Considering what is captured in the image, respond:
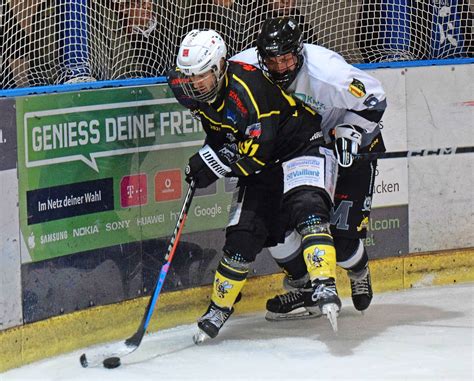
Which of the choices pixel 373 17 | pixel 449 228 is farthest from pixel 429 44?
pixel 449 228

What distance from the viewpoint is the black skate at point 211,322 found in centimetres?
448

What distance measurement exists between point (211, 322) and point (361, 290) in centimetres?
69

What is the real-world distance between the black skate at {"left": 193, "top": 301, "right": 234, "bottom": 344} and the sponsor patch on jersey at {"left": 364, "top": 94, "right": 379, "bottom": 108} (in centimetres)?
91

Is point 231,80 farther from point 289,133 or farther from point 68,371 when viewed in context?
point 68,371

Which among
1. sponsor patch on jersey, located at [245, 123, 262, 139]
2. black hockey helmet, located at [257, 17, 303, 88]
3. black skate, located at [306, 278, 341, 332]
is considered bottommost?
black skate, located at [306, 278, 341, 332]

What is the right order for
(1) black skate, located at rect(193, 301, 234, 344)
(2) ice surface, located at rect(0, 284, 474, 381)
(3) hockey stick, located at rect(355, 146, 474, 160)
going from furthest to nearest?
(3) hockey stick, located at rect(355, 146, 474, 160)
(1) black skate, located at rect(193, 301, 234, 344)
(2) ice surface, located at rect(0, 284, 474, 381)

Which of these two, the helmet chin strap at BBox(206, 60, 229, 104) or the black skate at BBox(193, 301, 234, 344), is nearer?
the helmet chin strap at BBox(206, 60, 229, 104)

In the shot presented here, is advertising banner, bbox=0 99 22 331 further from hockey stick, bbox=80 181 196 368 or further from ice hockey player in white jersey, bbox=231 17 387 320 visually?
ice hockey player in white jersey, bbox=231 17 387 320

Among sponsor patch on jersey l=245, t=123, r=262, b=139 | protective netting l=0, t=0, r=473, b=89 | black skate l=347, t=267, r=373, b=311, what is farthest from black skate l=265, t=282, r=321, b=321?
protective netting l=0, t=0, r=473, b=89

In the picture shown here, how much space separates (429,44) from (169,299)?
5.85ft

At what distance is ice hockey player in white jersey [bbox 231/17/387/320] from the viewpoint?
14.5ft

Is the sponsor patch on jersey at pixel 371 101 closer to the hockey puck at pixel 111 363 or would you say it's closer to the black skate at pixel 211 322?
the black skate at pixel 211 322

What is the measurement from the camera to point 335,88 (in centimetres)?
450

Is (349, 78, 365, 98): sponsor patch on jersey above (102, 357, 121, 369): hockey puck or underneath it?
above
